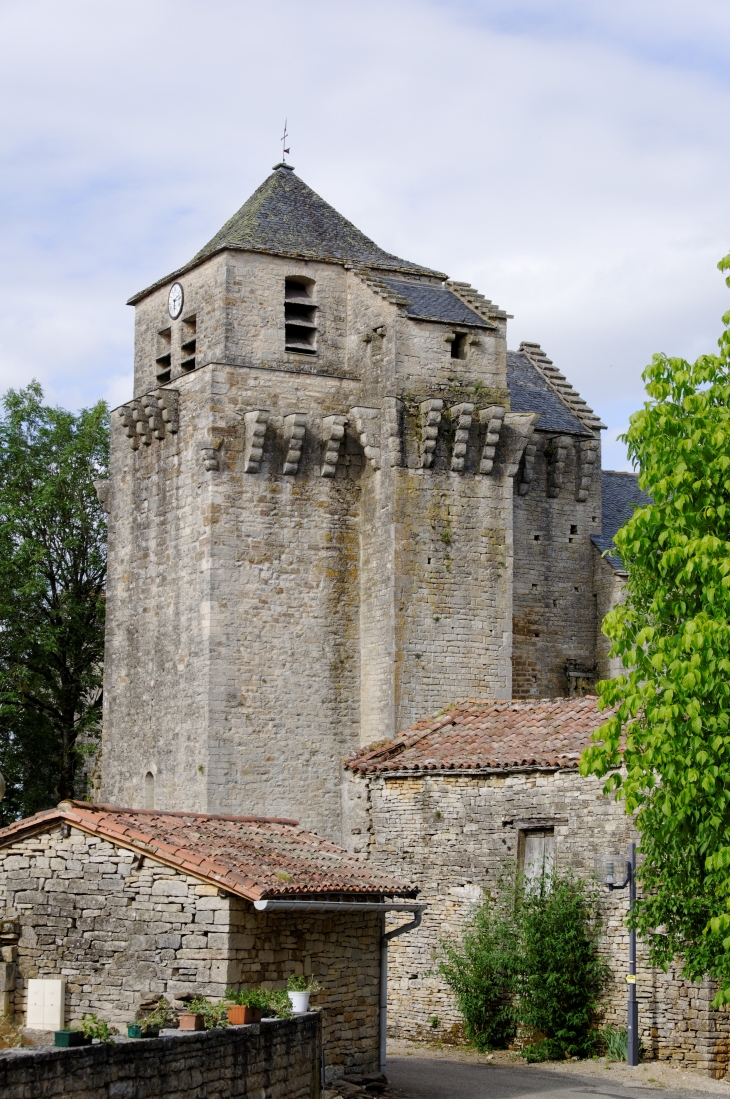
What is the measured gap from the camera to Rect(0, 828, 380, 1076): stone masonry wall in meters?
14.0

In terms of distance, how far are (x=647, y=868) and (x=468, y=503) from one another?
10.5m

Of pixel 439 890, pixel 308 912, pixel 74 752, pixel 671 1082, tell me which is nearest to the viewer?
pixel 308 912

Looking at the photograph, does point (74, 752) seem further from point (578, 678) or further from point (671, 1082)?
point (671, 1082)

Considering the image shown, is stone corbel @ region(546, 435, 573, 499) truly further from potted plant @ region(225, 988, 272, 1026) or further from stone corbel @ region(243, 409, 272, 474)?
potted plant @ region(225, 988, 272, 1026)

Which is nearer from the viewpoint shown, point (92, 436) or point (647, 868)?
point (647, 868)

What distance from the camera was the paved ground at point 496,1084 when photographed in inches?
627

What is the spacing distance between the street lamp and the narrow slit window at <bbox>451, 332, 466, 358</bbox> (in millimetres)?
10164

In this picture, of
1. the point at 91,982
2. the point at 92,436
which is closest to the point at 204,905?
the point at 91,982

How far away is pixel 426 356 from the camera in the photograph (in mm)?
25641

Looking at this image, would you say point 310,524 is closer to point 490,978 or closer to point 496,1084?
point 490,978

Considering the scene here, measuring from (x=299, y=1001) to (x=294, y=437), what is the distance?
12759mm

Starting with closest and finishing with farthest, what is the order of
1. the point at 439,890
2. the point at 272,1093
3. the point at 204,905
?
the point at 272,1093, the point at 204,905, the point at 439,890

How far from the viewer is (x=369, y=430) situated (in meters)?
25.4

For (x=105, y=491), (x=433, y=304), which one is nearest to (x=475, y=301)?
(x=433, y=304)
